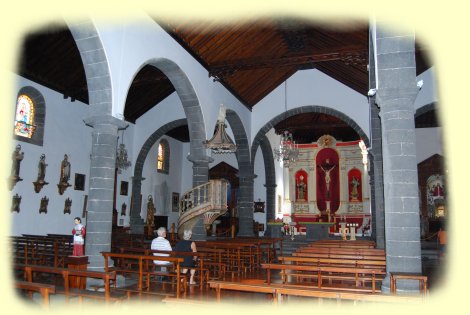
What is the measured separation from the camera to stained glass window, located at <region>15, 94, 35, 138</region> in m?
12.9

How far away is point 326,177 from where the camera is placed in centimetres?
2461

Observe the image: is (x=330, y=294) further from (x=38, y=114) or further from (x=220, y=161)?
(x=220, y=161)

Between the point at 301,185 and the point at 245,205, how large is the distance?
8909 millimetres

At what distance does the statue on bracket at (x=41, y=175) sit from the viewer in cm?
1313

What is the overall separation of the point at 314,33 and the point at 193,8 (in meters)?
4.76

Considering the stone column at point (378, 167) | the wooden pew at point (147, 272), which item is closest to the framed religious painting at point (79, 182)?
the wooden pew at point (147, 272)

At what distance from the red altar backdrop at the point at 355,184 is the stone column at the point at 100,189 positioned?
1882cm

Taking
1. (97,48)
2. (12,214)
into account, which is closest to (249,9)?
(97,48)

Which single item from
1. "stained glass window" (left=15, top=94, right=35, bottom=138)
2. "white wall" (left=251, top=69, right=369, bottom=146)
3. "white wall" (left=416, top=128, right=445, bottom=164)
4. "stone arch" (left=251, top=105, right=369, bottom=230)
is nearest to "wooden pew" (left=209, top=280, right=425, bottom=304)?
"stained glass window" (left=15, top=94, right=35, bottom=138)

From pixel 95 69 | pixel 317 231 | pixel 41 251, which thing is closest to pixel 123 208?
pixel 41 251

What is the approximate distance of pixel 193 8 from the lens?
9750 millimetres

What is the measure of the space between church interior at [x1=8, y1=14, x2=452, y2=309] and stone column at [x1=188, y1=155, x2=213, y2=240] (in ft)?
0.20

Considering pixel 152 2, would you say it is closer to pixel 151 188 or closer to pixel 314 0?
pixel 314 0

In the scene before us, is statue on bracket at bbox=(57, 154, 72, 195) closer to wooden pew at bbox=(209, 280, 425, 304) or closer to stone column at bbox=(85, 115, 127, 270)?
stone column at bbox=(85, 115, 127, 270)
